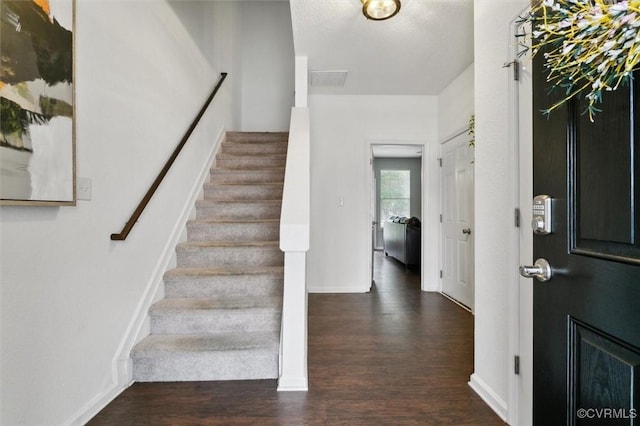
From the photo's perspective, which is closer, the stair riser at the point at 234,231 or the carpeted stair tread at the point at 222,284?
the carpeted stair tread at the point at 222,284

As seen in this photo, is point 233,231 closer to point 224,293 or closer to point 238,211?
point 238,211

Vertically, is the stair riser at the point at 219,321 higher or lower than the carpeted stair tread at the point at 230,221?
lower

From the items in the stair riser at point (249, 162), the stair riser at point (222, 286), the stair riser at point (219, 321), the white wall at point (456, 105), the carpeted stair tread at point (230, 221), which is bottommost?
the stair riser at point (219, 321)

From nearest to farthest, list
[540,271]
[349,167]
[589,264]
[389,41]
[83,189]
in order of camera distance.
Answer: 1. [589,264]
2. [540,271]
3. [83,189]
4. [389,41]
5. [349,167]

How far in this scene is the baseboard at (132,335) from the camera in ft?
5.21

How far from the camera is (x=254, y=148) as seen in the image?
390cm

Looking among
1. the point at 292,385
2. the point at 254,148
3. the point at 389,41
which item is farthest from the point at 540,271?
the point at 254,148

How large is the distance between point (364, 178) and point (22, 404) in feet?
11.7

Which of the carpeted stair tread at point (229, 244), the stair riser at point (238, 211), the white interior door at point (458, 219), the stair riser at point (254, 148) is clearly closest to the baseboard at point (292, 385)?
the carpeted stair tread at point (229, 244)

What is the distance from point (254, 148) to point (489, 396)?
337cm

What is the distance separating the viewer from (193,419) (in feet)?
5.05

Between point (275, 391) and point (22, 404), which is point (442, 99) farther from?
point (22, 404)

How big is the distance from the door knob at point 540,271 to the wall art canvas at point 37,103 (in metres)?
1.79

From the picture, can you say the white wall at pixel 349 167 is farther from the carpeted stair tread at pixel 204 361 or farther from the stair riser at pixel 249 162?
the carpeted stair tread at pixel 204 361
